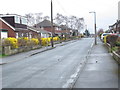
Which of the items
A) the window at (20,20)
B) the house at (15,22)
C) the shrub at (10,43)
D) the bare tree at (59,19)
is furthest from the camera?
the bare tree at (59,19)

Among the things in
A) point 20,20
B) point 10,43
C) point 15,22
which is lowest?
point 10,43

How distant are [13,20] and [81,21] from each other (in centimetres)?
6587

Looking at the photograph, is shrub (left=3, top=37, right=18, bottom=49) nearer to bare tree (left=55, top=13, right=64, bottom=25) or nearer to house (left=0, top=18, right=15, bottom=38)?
house (left=0, top=18, right=15, bottom=38)

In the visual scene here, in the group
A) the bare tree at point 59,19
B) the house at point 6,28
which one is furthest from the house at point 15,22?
the bare tree at point 59,19

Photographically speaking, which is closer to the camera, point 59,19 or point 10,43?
point 10,43

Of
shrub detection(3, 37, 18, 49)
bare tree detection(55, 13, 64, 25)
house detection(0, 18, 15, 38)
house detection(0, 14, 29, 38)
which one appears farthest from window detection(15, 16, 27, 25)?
bare tree detection(55, 13, 64, 25)

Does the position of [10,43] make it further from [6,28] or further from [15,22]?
[15,22]

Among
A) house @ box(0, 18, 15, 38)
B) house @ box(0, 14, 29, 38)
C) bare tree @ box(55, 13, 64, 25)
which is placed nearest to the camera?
house @ box(0, 18, 15, 38)

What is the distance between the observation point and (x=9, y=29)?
142 ft

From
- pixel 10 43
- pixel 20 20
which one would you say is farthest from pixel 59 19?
pixel 10 43

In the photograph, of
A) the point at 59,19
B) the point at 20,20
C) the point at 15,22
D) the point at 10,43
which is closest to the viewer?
the point at 10,43

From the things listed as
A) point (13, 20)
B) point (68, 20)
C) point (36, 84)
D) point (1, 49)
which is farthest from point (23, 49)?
point (68, 20)

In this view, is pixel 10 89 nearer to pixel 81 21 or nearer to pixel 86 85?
pixel 86 85

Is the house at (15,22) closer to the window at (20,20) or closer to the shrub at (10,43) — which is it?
the window at (20,20)
